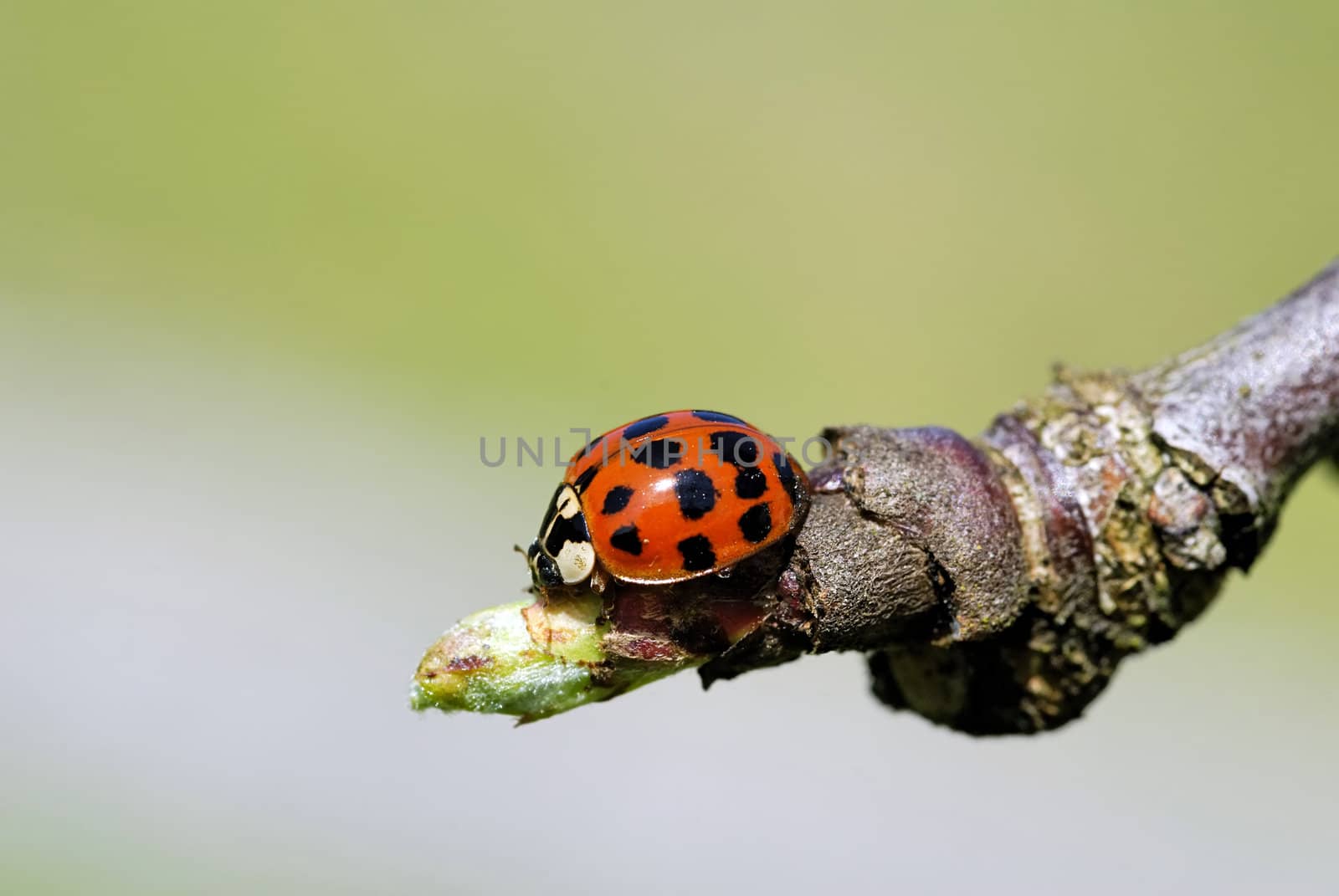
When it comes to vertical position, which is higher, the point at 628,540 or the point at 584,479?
the point at 584,479

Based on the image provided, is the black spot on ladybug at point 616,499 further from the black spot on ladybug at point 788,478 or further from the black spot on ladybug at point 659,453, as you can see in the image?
the black spot on ladybug at point 788,478

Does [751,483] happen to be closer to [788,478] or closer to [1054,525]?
[788,478]

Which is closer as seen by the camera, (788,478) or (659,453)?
(788,478)

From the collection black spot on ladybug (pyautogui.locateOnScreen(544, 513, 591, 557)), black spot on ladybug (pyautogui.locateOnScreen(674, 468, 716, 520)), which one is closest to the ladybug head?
black spot on ladybug (pyautogui.locateOnScreen(544, 513, 591, 557))

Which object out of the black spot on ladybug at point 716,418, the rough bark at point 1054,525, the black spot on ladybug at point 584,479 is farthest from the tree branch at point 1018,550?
the black spot on ladybug at point 584,479

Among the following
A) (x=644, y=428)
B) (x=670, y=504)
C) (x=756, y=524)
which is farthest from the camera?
(x=644, y=428)

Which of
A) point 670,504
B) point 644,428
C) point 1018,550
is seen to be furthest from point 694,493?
point 1018,550

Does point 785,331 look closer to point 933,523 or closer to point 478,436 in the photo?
point 478,436
